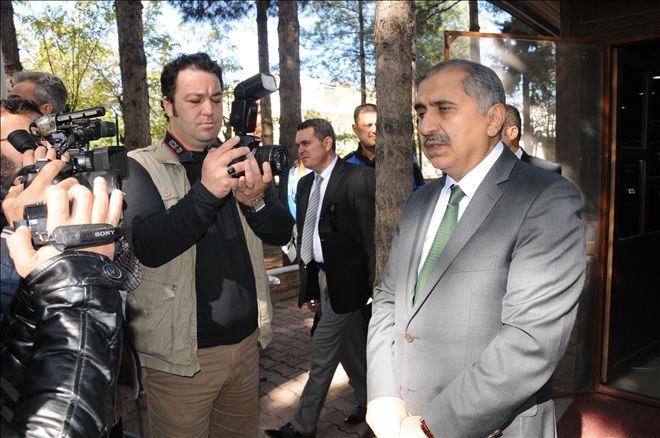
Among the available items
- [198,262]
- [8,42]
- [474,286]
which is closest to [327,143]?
[198,262]

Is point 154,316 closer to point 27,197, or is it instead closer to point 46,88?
point 27,197

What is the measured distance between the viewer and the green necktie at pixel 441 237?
6.41ft

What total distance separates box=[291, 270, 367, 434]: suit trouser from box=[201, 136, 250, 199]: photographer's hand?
2.06 meters

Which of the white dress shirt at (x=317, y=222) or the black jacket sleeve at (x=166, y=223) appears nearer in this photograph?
the black jacket sleeve at (x=166, y=223)

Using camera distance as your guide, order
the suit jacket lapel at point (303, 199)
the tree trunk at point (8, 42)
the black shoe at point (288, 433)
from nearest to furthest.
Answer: the black shoe at point (288, 433) < the suit jacket lapel at point (303, 199) < the tree trunk at point (8, 42)

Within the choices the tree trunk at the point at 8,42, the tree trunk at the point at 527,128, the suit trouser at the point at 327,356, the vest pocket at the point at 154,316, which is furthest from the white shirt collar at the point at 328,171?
the tree trunk at the point at 8,42

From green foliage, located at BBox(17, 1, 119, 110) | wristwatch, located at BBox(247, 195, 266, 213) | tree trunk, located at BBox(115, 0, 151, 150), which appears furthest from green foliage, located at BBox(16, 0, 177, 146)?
wristwatch, located at BBox(247, 195, 266, 213)

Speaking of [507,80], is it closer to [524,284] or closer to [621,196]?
[621,196]

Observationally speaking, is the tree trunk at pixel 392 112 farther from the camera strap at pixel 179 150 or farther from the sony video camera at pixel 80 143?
the sony video camera at pixel 80 143

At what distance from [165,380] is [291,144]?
7800mm

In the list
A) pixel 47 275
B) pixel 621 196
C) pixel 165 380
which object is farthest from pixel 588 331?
pixel 47 275

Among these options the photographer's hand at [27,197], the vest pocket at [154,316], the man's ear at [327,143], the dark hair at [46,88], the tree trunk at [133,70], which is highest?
the tree trunk at [133,70]

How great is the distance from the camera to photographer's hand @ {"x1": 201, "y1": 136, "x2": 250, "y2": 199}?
6.84 feet

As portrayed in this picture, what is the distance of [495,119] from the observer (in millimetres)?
1994
